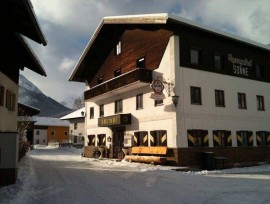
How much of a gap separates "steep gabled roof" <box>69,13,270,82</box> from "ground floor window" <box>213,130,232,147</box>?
21.4ft

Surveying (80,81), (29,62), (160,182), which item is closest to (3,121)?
(29,62)

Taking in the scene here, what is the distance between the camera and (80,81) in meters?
33.1

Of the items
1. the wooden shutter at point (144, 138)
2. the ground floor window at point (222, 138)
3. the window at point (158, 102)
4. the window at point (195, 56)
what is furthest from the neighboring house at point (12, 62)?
the ground floor window at point (222, 138)

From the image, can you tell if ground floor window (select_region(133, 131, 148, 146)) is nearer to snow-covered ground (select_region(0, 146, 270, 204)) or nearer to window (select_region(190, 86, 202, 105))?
window (select_region(190, 86, 202, 105))

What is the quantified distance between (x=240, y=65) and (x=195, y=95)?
214 inches

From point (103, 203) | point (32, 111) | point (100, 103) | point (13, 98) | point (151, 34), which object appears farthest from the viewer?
point (32, 111)

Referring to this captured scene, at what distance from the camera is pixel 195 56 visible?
21.5 metres

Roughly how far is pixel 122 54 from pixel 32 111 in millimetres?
12564

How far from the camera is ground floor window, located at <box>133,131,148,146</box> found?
2256 cm

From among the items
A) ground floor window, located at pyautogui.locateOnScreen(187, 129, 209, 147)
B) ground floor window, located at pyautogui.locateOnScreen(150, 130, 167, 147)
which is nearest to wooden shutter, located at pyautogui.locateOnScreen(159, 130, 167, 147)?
→ ground floor window, located at pyautogui.locateOnScreen(150, 130, 167, 147)

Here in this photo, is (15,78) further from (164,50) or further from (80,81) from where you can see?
(80,81)

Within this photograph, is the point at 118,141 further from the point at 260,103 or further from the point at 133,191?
the point at 133,191

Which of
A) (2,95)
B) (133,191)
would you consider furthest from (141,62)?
(133,191)

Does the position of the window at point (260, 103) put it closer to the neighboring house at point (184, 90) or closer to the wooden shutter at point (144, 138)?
the neighboring house at point (184, 90)
